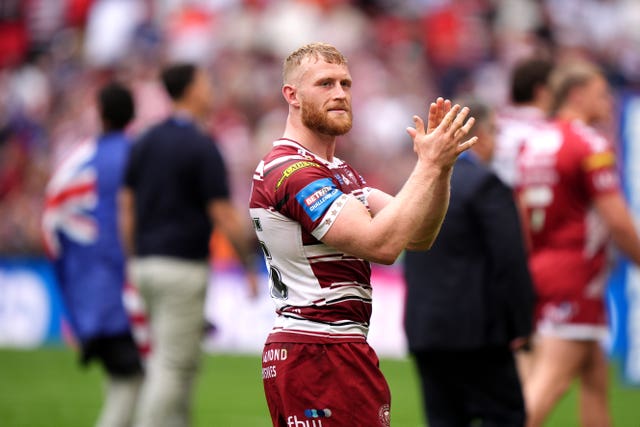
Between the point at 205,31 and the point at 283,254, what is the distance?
650 inches

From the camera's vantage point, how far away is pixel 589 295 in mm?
8398

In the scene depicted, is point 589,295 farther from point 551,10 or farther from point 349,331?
point 551,10

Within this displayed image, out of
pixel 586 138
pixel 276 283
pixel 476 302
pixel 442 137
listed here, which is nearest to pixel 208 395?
pixel 586 138

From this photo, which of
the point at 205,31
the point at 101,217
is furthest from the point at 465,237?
the point at 205,31

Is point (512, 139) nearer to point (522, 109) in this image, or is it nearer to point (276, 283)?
point (522, 109)

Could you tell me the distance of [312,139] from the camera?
532 cm

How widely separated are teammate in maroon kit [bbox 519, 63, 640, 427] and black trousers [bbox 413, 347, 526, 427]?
3.14 ft

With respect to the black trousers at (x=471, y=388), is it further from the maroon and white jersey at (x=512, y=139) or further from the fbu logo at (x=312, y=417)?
the maroon and white jersey at (x=512, y=139)

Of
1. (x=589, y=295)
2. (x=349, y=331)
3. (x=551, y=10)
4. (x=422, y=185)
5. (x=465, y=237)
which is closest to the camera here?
(x=422, y=185)

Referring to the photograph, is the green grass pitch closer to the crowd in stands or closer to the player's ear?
the crowd in stands

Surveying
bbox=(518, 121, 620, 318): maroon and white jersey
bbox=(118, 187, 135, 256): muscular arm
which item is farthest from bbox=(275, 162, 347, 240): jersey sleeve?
bbox=(118, 187, 135, 256): muscular arm

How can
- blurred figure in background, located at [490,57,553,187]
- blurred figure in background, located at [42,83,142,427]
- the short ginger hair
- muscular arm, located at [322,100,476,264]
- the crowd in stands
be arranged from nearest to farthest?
muscular arm, located at [322,100,476,264] → the short ginger hair → blurred figure in background, located at [42,83,142,427] → blurred figure in background, located at [490,57,553,187] → the crowd in stands

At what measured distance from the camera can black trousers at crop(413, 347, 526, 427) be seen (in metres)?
7.22

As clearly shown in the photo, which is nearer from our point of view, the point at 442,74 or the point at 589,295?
the point at 589,295
